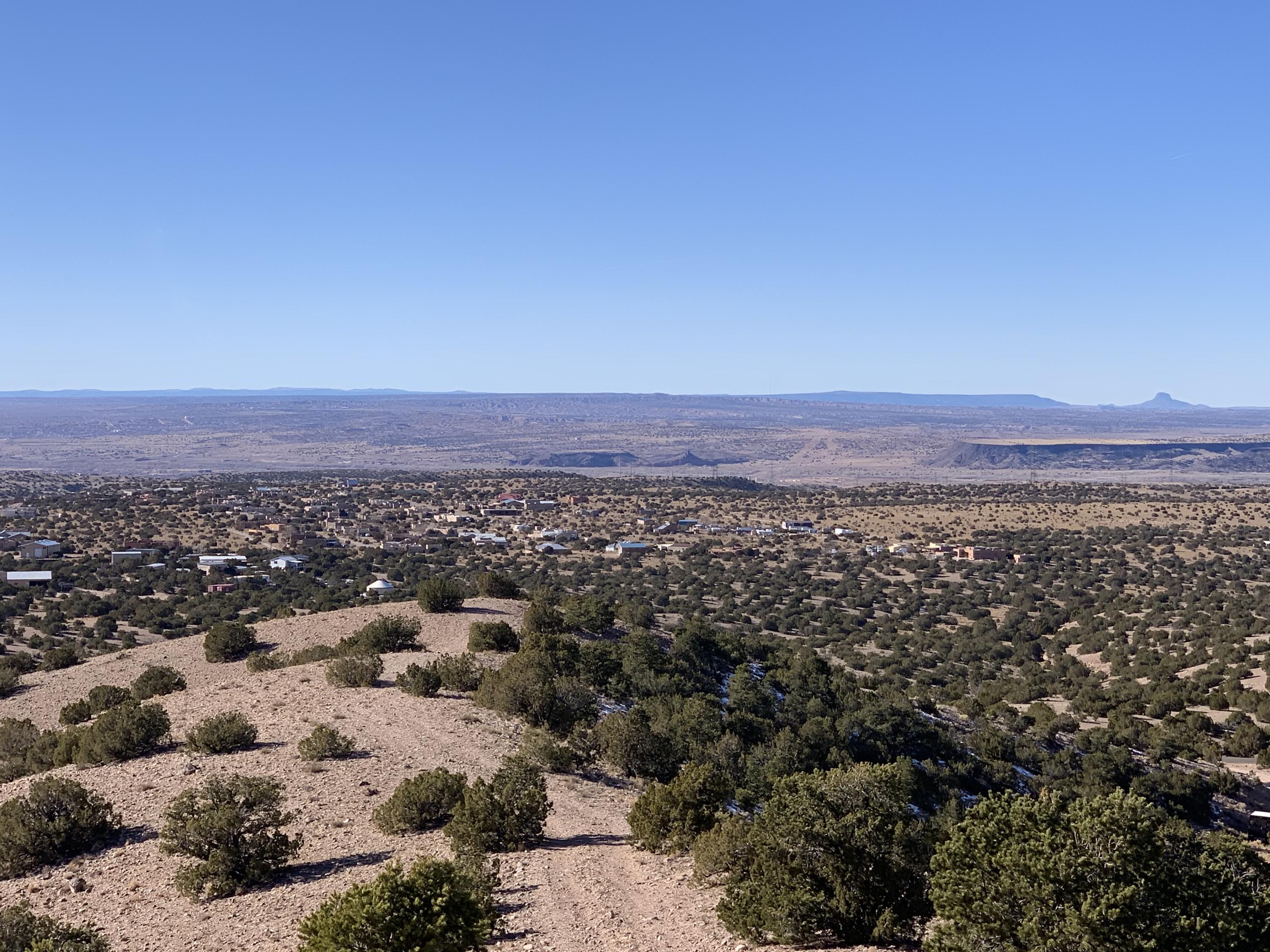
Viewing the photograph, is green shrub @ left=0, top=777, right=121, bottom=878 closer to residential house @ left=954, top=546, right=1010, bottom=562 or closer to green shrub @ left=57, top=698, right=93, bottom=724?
green shrub @ left=57, top=698, right=93, bottom=724

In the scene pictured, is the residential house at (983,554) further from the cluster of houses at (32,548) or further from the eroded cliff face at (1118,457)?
the eroded cliff face at (1118,457)

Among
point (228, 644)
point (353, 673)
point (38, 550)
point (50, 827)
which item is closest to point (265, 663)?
point (228, 644)

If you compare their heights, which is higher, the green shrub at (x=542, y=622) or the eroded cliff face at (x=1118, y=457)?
the green shrub at (x=542, y=622)

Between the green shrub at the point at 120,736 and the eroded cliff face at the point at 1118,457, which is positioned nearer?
the green shrub at the point at 120,736

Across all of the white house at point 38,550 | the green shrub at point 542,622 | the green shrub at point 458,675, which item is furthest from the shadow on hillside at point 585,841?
the white house at point 38,550

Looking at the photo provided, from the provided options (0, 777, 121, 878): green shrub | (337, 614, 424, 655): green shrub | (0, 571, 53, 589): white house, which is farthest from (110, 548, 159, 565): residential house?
(0, 777, 121, 878): green shrub

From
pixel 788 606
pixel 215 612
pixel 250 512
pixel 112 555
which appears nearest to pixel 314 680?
pixel 215 612

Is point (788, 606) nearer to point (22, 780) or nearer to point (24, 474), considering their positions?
point (22, 780)
